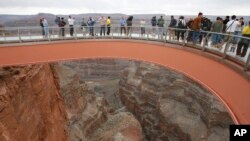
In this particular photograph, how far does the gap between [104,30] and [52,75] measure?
273 inches

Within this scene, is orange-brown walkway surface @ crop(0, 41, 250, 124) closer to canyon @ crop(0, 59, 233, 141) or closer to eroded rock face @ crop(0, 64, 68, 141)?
canyon @ crop(0, 59, 233, 141)

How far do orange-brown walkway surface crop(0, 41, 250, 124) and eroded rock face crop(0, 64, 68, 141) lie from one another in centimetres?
166

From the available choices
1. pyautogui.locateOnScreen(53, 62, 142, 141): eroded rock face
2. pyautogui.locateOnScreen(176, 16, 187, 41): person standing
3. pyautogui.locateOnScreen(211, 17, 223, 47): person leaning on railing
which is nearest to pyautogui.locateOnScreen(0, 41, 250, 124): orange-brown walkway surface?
pyautogui.locateOnScreen(211, 17, 223, 47): person leaning on railing

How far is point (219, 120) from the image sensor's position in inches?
1519

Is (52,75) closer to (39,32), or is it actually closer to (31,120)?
(39,32)

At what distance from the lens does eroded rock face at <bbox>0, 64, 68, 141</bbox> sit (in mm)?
16938

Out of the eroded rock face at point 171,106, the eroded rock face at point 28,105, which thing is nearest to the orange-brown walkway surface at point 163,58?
the eroded rock face at point 28,105

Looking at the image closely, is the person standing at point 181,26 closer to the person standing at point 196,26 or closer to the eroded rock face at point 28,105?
the person standing at point 196,26

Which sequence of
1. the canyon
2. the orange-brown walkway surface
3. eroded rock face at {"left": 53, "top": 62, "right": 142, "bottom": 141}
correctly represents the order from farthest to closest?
1. eroded rock face at {"left": 53, "top": 62, "right": 142, "bottom": 141}
2. the canyon
3. the orange-brown walkway surface

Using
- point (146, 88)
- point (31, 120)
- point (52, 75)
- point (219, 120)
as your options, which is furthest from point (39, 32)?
point (146, 88)

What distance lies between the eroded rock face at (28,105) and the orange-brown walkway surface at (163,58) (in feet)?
5.45

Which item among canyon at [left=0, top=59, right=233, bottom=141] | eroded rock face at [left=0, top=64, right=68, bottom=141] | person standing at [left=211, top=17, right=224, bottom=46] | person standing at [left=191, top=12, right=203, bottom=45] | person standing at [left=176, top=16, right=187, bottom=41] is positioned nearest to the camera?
person standing at [left=211, top=17, right=224, bottom=46]

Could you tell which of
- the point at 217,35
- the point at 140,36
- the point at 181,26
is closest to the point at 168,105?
the point at 140,36

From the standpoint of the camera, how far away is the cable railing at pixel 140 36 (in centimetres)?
1219
